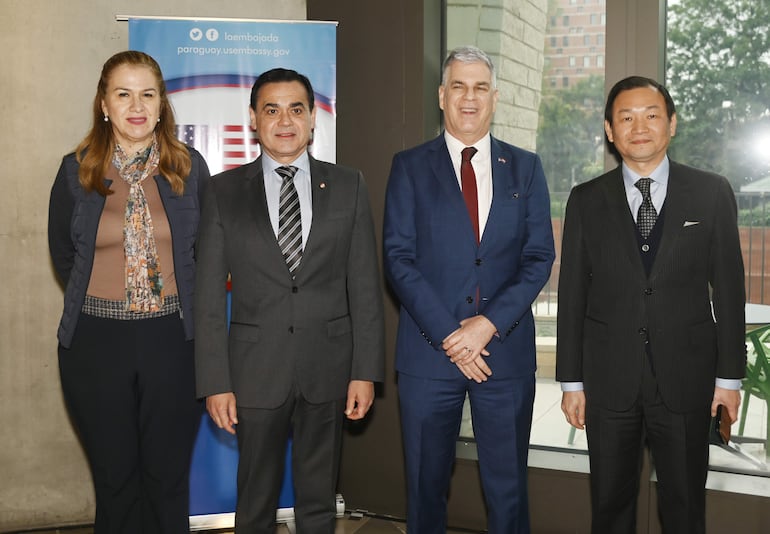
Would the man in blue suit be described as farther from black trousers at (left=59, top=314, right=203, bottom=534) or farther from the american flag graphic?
the american flag graphic

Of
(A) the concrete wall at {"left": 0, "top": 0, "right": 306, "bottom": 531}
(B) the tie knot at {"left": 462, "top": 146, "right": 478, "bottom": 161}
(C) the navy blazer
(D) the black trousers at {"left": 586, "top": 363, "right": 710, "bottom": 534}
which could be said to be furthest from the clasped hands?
(A) the concrete wall at {"left": 0, "top": 0, "right": 306, "bottom": 531}

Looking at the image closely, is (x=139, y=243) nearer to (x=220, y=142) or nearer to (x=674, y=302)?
(x=220, y=142)

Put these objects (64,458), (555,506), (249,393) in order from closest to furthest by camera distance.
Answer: (249,393), (555,506), (64,458)

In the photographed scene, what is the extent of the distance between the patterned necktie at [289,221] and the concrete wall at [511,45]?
1417 mm

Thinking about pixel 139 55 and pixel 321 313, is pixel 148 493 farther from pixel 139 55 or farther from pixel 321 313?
pixel 139 55

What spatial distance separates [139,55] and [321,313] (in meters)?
1.01

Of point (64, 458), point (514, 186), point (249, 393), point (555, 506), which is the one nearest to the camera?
point (249, 393)

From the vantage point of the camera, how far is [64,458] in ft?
12.1

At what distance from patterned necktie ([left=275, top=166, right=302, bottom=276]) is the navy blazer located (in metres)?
0.30

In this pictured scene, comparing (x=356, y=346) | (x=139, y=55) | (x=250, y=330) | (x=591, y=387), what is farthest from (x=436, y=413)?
(x=139, y=55)

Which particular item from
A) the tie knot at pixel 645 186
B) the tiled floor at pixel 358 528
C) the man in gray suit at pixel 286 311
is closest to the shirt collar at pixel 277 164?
the man in gray suit at pixel 286 311

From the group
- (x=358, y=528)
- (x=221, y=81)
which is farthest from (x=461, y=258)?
(x=358, y=528)

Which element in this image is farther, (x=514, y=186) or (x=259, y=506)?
(x=514, y=186)

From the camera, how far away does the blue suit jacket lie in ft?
8.05
